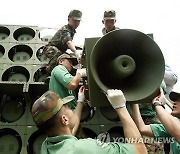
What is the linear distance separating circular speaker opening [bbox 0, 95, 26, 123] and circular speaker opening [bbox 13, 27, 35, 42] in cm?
122

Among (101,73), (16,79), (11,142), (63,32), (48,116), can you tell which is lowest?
(11,142)

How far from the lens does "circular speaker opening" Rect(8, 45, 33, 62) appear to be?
469cm

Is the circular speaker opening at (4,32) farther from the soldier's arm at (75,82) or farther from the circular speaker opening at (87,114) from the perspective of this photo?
the soldier's arm at (75,82)

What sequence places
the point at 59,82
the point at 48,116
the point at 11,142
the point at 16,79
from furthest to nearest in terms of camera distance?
the point at 16,79
the point at 11,142
the point at 59,82
the point at 48,116

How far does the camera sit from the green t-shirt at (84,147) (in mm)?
1550

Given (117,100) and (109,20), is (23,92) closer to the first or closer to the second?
(109,20)

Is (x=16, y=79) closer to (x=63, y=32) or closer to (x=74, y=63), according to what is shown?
(x=63, y=32)

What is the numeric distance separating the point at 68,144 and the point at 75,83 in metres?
1.20

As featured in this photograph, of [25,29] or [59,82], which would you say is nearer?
[59,82]

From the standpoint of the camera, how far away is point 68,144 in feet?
5.28

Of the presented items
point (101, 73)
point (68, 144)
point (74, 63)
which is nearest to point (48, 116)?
point (68, 144)

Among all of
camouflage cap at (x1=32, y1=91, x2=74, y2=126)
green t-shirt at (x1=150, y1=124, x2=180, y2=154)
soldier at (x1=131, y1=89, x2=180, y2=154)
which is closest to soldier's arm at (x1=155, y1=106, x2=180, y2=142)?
soldier at (x1=131, y1=89, x2=180, y2=154)

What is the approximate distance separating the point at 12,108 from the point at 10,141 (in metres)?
0.53

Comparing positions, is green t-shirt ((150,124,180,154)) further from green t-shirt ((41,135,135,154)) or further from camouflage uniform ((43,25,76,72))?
camouflage uniform ((43,25,76,72))
